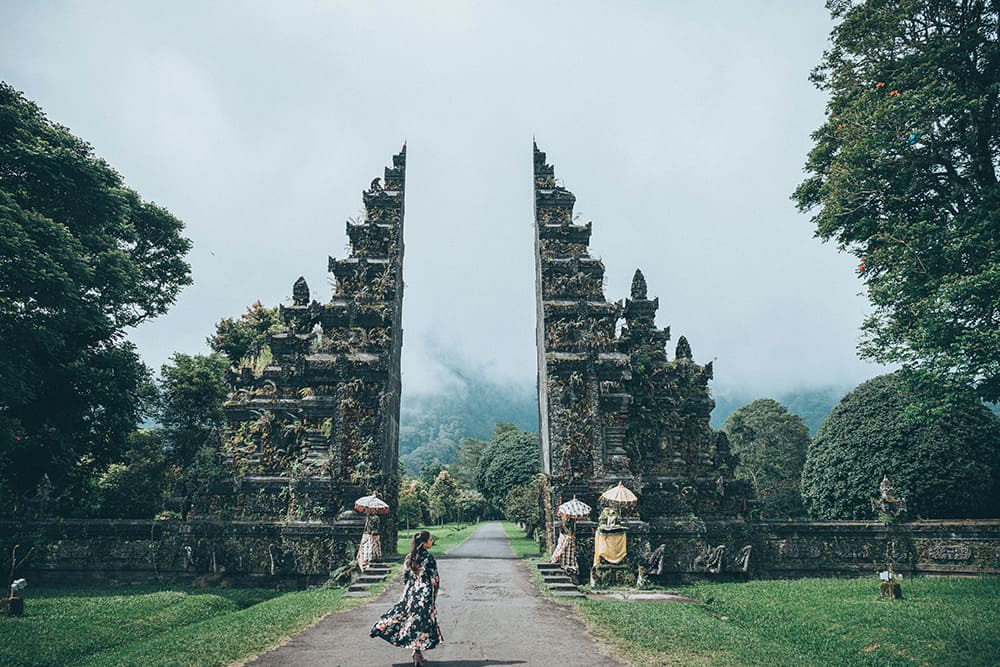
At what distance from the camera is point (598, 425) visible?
2048 cm

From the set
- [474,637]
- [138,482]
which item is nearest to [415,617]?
[474,637]

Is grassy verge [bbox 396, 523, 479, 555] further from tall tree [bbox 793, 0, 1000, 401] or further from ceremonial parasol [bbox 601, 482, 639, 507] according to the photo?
tall tree [bbox 793, 0, 1000, 401]

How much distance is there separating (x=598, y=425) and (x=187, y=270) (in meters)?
24.9

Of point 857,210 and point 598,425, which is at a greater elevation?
point 857,210

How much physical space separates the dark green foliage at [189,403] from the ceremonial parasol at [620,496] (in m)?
27.8

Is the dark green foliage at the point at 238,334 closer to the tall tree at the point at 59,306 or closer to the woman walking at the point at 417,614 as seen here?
the tall tree at the point at 59,306

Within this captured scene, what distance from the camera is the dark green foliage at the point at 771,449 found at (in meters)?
44.3

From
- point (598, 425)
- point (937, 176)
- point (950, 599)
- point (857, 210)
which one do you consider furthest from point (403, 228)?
point (950, 599)

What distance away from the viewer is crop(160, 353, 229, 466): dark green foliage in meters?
35.2

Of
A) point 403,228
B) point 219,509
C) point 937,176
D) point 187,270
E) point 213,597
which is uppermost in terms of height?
point 403,228

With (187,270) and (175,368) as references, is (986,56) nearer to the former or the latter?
(187,270)

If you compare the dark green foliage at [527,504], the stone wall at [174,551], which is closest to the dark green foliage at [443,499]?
the dark green foliage at [527,504]

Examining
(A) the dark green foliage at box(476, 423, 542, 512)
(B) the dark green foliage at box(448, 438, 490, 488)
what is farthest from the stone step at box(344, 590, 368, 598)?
(B) the dark green foliage at box(448, 438, 490, 488)

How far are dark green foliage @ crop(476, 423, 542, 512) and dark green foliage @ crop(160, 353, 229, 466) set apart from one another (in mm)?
28920
